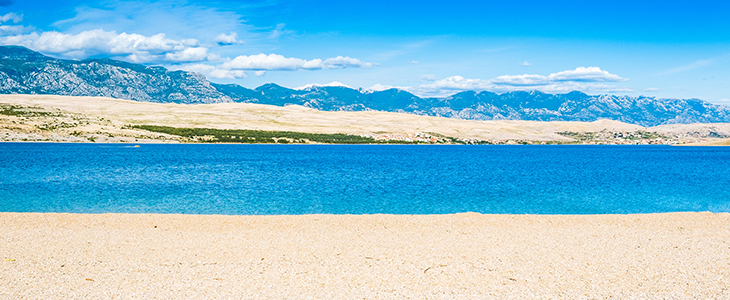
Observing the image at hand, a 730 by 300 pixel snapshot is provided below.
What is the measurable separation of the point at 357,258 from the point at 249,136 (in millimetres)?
165935

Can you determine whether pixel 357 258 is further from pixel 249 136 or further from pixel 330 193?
pixel 249 136

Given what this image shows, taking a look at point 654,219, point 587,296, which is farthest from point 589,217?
point 587,296

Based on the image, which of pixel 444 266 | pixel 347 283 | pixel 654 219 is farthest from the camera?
pixel 654 219

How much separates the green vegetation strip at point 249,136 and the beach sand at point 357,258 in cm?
14320

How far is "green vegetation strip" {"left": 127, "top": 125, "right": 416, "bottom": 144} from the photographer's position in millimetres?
166125

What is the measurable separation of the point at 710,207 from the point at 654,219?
47.4ft

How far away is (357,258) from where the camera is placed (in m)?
17.0

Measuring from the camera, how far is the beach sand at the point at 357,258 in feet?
43.9

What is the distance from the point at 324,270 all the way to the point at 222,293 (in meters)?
3.44

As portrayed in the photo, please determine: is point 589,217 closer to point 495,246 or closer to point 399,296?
point 495,246

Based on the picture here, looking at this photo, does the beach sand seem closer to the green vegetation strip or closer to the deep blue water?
the deep blue water

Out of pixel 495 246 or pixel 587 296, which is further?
pixel 495 246

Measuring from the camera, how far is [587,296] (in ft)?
42.6

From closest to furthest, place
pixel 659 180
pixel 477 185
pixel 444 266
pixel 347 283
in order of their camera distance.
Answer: pixel 347 283, pixel 444 266, pixel 477 185, pixel 659 180
